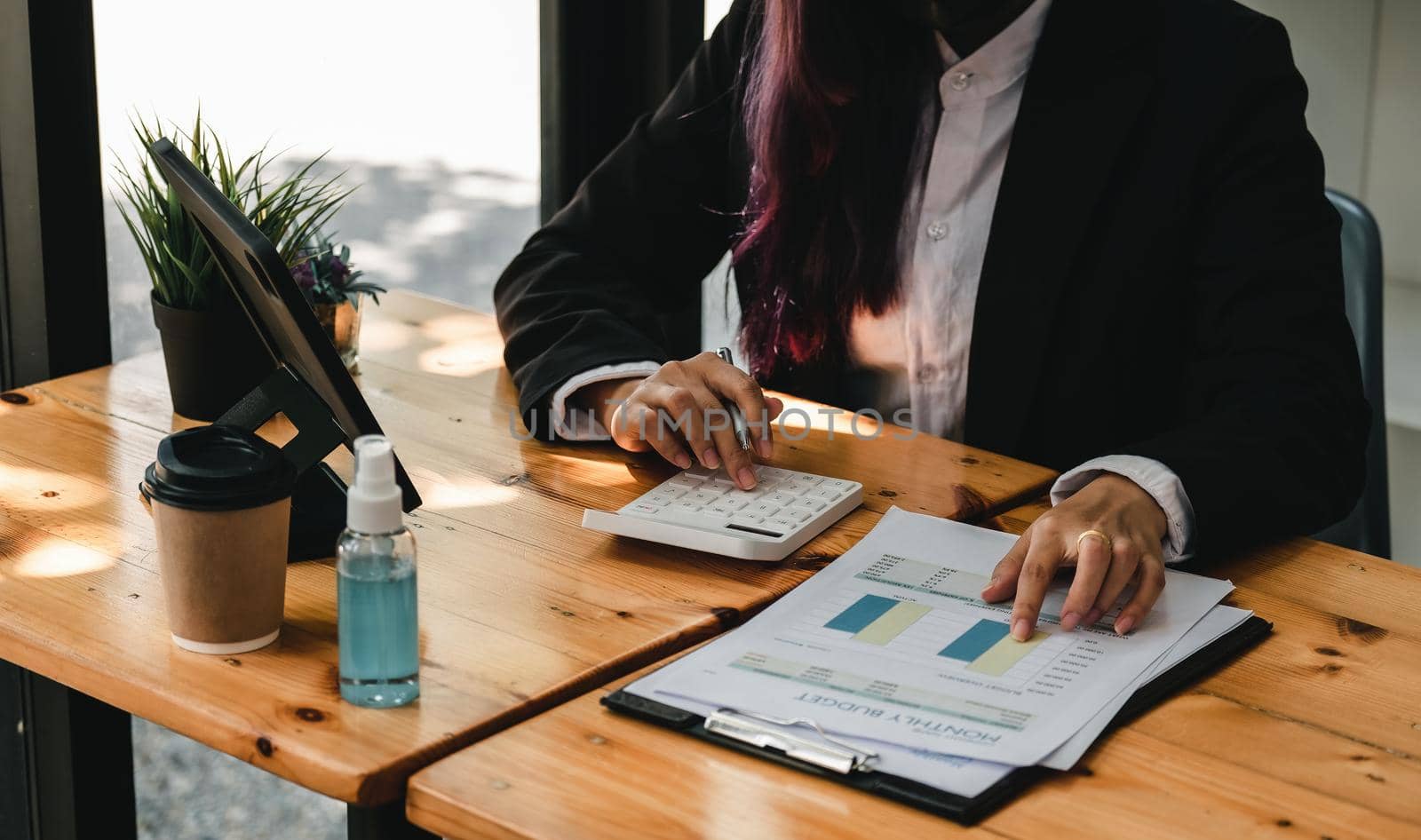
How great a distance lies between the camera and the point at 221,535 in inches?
36.4

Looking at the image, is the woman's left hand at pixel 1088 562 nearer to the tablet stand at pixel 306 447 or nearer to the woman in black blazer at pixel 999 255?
the woman in black blazer at pixel 999 255

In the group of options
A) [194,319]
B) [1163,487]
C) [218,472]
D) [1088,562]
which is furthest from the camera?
[194,319]

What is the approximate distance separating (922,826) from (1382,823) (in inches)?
10.2

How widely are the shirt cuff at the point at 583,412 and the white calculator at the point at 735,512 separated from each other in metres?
0.14

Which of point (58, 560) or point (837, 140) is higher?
point (837, 140)

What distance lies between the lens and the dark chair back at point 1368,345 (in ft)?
5.69

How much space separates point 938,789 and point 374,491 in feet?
1.17

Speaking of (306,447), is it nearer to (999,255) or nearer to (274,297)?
(274,297)

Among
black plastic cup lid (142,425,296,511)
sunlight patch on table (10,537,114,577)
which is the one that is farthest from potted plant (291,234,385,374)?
black plastic cup lid (142,425,296,511)

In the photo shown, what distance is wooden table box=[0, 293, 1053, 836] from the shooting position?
0.89m

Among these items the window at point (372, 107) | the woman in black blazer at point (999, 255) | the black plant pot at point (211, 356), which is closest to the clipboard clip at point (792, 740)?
the woman in black blazer at point (999, 255)

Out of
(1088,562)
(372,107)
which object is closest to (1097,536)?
(1088,562)

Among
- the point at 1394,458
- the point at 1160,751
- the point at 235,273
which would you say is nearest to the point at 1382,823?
the point at 1160,751

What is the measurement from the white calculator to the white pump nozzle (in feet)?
1.18
